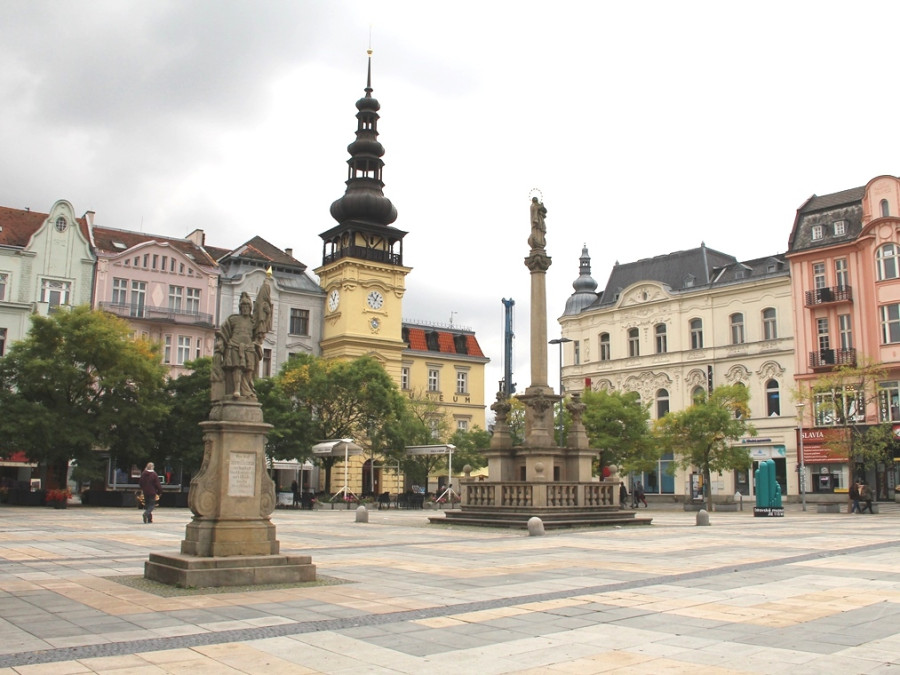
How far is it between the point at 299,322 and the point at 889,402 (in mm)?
37600

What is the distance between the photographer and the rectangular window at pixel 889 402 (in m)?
44.5

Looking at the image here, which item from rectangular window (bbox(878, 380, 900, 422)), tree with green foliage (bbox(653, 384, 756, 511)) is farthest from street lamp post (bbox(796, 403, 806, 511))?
rectangular window (bbox(878, 380, 900, 422))

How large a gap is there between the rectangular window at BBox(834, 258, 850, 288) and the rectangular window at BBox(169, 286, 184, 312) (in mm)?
39714

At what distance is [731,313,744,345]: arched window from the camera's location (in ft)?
177

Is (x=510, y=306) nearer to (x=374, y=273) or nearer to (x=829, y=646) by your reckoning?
(x=374, y=273)

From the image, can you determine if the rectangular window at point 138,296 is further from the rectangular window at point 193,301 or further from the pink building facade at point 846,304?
the pink building facade at point 846,304

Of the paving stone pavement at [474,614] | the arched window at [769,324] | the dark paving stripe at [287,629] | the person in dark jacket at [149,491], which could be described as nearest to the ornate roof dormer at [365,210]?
the arched window at [769,324]

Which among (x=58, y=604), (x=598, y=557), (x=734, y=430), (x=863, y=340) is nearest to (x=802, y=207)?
(x=863, y=340)

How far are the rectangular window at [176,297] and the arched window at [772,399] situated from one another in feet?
122

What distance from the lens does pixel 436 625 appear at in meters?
8.62

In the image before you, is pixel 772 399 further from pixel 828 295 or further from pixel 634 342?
pixel 634 342

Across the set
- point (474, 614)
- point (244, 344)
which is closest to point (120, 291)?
point (244, 344)

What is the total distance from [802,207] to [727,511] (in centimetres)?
2073

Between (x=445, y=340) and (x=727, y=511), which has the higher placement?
(x=445, y=340)
